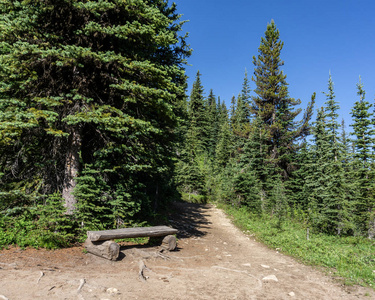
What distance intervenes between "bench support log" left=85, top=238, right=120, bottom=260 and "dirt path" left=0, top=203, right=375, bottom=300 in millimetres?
173

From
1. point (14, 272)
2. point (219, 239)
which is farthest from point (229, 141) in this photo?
point (14, 272)

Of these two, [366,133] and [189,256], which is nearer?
[189,256]

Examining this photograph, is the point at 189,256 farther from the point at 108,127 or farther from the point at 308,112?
the point at 308,112

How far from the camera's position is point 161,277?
5555mm

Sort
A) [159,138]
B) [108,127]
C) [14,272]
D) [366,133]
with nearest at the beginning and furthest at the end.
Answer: [14,272], [108,127], [159,138], [366,133]

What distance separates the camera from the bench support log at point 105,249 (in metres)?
6.23

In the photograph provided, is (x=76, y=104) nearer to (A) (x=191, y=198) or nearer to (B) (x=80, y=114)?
(B) (x=80, y=114)

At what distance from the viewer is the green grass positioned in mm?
6625

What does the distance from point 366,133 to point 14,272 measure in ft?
86.4

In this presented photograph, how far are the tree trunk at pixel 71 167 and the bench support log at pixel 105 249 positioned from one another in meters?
1.89

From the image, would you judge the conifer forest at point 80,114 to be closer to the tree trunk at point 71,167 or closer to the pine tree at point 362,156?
the tree trunk at point 71,167

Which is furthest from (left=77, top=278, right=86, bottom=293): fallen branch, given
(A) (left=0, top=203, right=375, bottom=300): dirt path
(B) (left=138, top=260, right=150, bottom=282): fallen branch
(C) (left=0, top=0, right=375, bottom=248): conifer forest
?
(C) (left=0, top=0, right=375, bottom=248): conifer forest

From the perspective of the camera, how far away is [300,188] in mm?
23719

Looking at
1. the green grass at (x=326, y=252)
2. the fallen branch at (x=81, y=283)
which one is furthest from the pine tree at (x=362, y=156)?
the fallen branch at (x=81, y=283)
